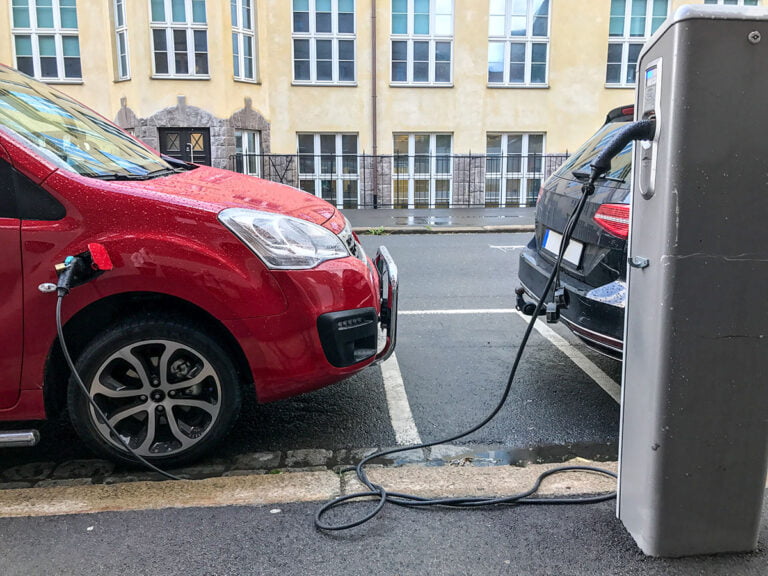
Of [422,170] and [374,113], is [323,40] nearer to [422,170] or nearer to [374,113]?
[374,113]

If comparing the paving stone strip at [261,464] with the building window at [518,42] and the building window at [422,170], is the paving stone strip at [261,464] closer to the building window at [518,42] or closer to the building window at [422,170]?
the building window at [422,170]

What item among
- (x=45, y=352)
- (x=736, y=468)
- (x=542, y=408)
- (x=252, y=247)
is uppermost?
(x=252, y=247)

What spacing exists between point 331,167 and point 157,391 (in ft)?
59.5

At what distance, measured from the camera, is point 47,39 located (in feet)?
66.8

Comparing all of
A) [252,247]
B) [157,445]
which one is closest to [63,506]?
[157,445]

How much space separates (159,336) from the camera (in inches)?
116

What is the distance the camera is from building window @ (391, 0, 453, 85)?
2031 cm

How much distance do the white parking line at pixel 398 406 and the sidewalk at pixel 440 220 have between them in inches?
355

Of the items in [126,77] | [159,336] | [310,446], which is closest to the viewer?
[159,336]

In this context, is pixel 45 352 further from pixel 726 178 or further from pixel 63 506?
pixel 726 178

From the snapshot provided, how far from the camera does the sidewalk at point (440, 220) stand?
13.8 metres

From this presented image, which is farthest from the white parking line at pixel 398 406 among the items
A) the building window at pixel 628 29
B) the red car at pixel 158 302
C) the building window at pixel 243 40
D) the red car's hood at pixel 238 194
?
the building window at pixel 628 29

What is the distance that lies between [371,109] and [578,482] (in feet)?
61.2

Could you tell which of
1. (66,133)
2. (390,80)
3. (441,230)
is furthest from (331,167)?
(66,133)
